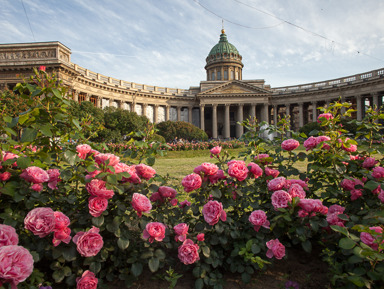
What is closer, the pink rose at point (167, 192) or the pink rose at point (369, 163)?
the pink rose at point (167, 192)

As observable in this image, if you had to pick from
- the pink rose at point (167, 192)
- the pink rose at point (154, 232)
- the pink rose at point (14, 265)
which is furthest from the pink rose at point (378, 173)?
the pink rose at point (14, 265)

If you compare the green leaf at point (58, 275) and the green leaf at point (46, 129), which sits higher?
the green leaf at point (46, 129)

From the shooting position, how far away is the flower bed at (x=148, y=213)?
2289 mm

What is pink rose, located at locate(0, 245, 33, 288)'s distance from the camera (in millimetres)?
1617

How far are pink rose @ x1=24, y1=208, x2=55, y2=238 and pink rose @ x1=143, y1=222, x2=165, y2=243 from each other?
81cm

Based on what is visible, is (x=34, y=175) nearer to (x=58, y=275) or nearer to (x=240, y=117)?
(x=58, y=275)

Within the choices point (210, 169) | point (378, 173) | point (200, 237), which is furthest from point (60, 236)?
point (378, 173)

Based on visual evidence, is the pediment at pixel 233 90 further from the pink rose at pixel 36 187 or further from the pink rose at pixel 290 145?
the pink rose at pixel 36 187

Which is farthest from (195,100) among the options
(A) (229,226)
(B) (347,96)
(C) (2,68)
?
(A) (229,226)

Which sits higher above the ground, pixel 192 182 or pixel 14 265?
pixel 192 182

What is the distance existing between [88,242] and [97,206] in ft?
1.05

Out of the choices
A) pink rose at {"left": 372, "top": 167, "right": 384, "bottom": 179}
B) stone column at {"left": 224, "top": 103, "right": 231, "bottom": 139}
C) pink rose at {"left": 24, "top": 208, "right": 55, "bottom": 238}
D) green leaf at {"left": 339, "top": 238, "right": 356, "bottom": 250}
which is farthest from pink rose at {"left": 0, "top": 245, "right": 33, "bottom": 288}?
stone column at {"left": 224, "top": 103, "right": 231, "bottom": 139}

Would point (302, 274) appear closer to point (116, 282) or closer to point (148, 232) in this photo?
point (148, 232)

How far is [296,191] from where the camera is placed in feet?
8.87
